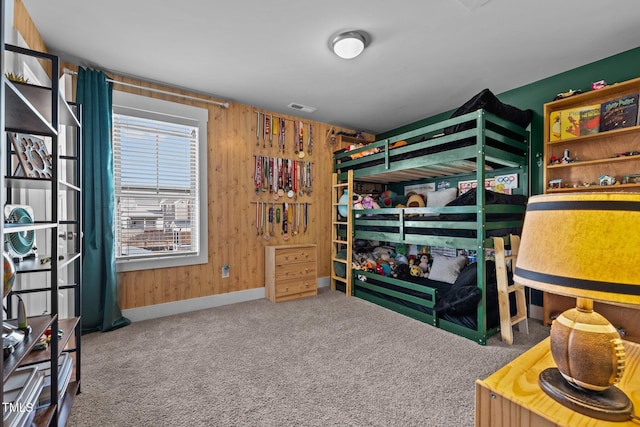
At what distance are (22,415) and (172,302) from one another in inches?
85.1

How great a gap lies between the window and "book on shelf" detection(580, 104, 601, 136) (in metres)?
3.76

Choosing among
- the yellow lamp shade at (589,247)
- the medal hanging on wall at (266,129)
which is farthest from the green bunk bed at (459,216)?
the yellow lamp shade at (589,247)

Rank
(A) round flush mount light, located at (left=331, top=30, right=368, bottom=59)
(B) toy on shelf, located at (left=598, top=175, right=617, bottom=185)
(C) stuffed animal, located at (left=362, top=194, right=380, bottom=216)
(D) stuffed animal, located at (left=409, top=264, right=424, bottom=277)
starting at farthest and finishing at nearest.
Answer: (C) stuffed animal, located at (left=362, top=194, right=380, bottom=216) < (D) stuffed animal, located at (left=409, top=264, right=424, bottom=277) < (B) toy on shelf, located at (left=598, top=175, right=617, bottom=185) < (A) round flush mount light, located at (left=331, top=30, right=368, bottom=59)

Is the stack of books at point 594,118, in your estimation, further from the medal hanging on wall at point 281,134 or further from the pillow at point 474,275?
the medal hanging on wall at point 281,134

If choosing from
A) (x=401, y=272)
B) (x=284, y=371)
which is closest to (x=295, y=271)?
(x=401, y=272)

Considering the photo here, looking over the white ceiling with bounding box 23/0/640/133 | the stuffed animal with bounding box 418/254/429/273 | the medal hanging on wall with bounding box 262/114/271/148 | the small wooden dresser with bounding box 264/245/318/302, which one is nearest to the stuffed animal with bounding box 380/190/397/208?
the stuffed animal with bounding box 418/254/429/273

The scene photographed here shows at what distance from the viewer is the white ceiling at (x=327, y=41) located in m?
1.97

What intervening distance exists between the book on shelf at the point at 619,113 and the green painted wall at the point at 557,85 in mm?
224

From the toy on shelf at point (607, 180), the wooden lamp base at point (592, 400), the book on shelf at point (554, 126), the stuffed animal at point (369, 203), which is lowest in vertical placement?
the wooden lamp base at point (592, 400)

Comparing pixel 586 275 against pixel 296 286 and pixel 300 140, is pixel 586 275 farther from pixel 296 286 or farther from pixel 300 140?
pixel 300 140

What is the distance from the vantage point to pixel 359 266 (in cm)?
386

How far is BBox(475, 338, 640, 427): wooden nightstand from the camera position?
77cm

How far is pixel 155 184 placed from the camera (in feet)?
10.3

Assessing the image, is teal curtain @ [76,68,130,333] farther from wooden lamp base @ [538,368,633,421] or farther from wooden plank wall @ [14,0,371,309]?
wooden lamp base @ [538,368,633,421]
